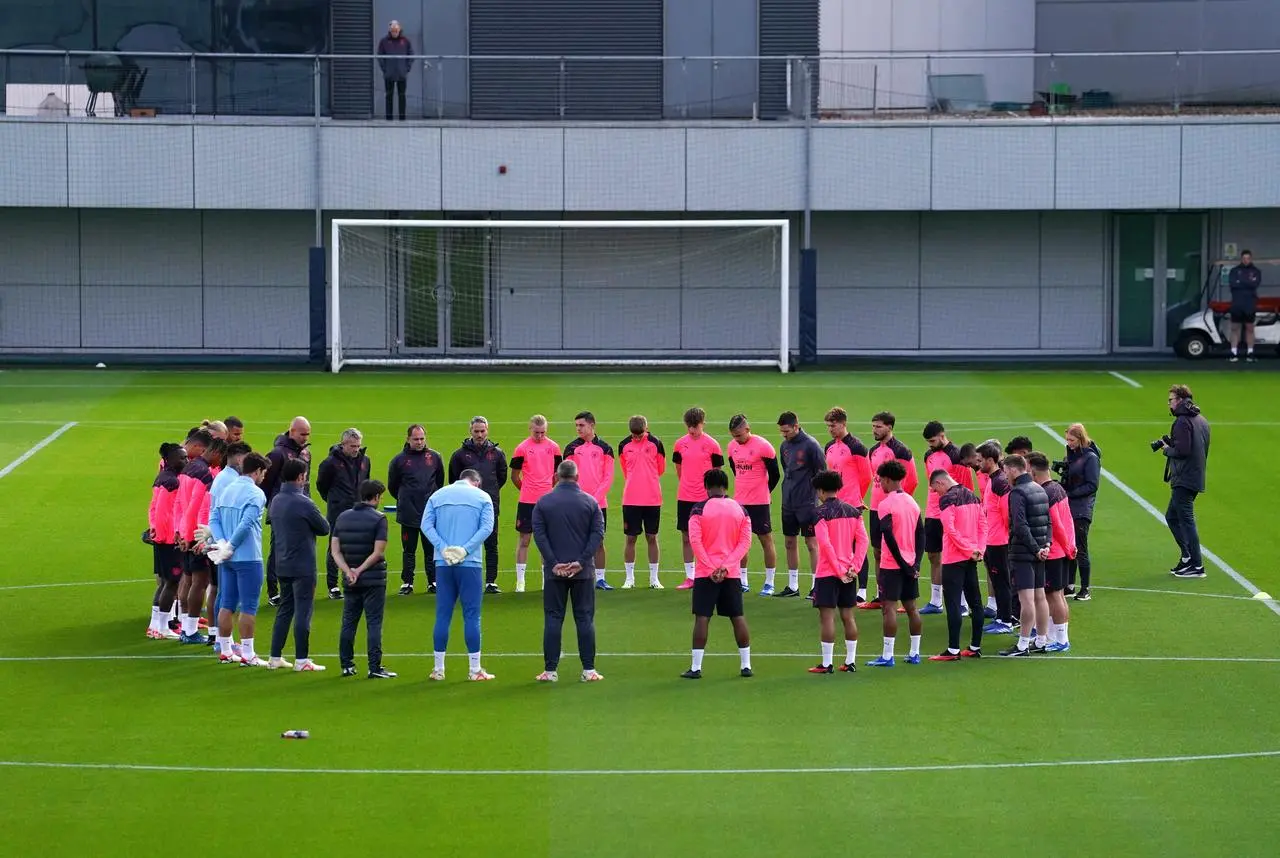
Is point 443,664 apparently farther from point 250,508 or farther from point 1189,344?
point 1189,344

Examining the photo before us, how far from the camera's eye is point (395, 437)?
1211 inches

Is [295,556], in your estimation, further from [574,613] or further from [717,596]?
[717,596]

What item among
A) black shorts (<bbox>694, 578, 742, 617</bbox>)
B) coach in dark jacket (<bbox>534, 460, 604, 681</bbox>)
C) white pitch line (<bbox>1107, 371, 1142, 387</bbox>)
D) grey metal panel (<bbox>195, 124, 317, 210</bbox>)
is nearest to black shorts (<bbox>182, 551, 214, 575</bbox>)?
coach in dark jacket (<bbox>534, 460, 604, 681</bbox>)

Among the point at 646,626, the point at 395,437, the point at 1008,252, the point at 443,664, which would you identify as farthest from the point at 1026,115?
the point at 443,664

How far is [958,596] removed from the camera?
1762cm

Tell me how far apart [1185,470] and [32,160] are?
25.8 metres

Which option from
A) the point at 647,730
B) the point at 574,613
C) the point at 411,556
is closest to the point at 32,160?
the point at 411,556

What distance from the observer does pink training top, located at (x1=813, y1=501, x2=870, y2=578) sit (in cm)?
1678

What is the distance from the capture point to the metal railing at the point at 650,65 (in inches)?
1510

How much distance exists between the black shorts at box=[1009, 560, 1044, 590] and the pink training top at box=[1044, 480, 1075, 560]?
0.23 m

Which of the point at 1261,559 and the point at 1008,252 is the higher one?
the point at 1008,252

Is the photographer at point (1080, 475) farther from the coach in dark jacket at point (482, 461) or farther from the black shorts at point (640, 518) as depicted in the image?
the coach in dark jacket at point (482, 461)

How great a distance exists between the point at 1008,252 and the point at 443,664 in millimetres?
27709

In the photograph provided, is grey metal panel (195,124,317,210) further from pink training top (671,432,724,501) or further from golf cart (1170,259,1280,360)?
pink training top (671,432,724,501)
